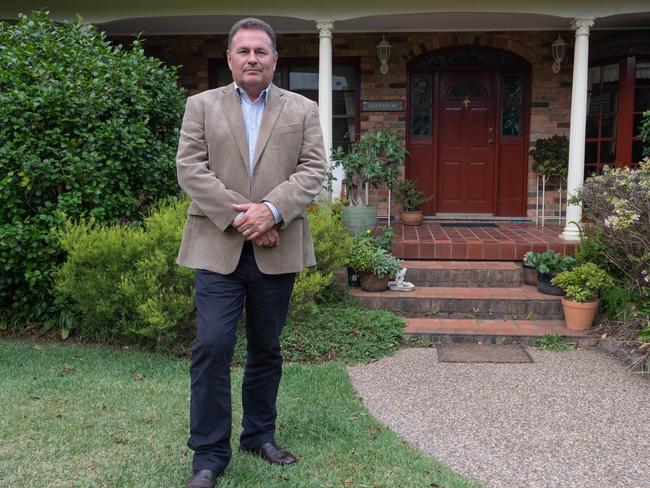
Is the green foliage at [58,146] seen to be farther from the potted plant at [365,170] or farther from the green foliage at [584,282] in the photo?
the green foliage at [584,282]

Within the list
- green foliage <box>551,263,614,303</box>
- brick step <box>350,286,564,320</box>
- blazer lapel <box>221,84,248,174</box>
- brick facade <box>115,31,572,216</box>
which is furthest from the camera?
brick facade <box>115,31,572,216</box>

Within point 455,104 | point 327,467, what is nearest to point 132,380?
point 327,467

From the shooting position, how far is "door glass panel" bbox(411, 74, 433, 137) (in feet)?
28.2

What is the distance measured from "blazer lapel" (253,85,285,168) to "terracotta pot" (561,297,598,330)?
3.45m

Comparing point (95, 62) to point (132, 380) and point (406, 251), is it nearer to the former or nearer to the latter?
point (132, 380)

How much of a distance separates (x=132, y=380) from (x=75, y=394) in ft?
1.26

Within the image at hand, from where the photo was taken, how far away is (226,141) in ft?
8.62

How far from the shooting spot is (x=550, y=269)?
223 inches

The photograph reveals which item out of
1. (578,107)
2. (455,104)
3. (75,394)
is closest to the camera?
(75,394)

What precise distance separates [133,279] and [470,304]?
2805 millimetres

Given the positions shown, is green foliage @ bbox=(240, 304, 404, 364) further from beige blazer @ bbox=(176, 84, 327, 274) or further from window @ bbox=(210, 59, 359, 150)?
window @ bbox=(210, 59, 359, 150)

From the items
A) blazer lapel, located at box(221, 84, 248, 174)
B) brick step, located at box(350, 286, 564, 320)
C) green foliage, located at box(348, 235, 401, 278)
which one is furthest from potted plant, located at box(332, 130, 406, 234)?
blazer lapel, located at box(221, 84, 248, 174)

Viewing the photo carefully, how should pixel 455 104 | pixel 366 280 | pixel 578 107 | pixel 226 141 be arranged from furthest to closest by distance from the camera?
pixel 455 104
pixel 578 107
pixel 366 280
pixel 226 141

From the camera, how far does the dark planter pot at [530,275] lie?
5.97 m
